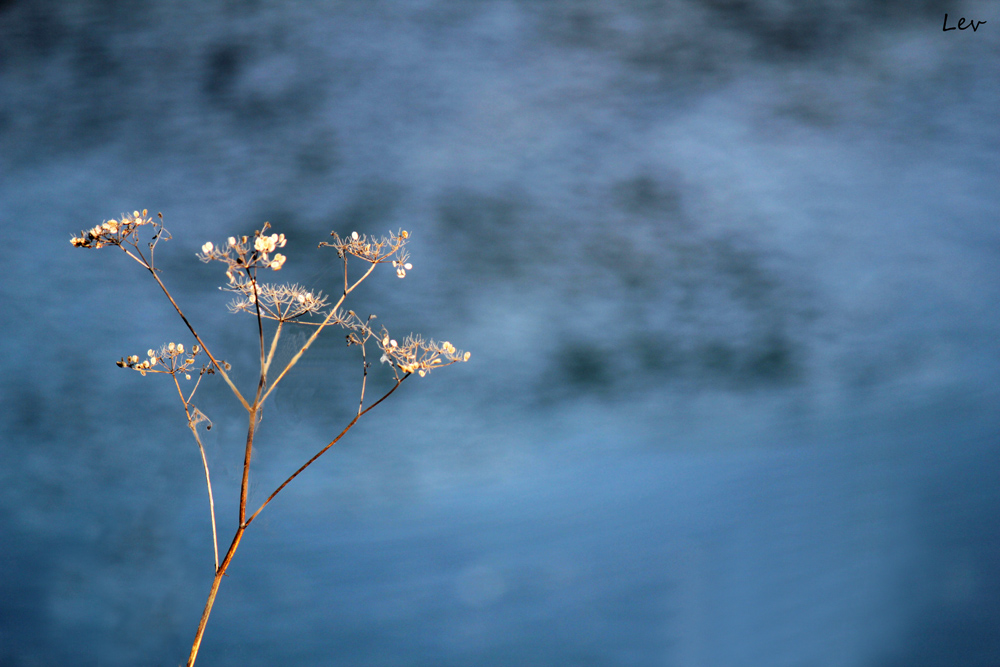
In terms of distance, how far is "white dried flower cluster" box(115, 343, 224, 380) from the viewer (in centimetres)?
213

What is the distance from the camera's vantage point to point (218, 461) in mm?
3188

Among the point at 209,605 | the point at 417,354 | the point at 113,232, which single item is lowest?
the point at 209,605

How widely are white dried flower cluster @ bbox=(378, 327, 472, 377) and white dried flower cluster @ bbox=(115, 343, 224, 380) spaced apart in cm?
60

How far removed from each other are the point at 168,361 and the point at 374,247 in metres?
0.88

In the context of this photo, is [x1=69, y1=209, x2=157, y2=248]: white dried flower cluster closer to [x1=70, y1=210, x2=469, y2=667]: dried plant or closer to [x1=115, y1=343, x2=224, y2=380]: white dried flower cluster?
[x1=70, y1=210, x2=469, y2=667]: dried plant

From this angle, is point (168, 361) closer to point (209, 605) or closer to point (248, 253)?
point (248, 253)

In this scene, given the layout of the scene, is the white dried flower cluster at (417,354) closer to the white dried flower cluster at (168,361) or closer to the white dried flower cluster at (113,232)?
the white dried flower cluster at (168,361)

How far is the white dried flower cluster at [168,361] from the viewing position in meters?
2.13

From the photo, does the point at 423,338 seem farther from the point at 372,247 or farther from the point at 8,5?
the point at 8,5

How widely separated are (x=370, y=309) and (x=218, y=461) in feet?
6.38

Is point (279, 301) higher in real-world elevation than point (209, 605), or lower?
higher

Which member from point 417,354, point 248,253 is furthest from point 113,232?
point 417,354

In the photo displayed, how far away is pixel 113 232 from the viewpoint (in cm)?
199

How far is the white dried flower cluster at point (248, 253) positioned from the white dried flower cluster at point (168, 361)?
0.44 metres
